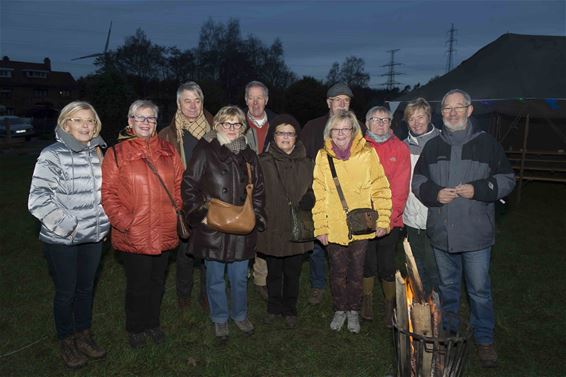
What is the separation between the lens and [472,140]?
3779 mm

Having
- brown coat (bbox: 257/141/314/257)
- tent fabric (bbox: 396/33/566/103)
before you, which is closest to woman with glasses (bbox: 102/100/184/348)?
brown coat (bbox: 257/141/314/257)

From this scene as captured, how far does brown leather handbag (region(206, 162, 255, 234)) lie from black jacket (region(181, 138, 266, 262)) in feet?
0.27

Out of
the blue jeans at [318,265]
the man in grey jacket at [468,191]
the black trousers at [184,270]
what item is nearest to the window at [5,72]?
the black trousers at [184,270]

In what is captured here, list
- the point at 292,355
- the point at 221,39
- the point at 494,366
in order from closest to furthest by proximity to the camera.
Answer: the point at 494,366, the point at 292,355, the point at 221,39

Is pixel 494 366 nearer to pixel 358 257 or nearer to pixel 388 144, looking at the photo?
pixel 358 257

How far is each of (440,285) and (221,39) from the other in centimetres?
6327

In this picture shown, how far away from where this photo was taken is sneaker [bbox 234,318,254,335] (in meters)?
4.54

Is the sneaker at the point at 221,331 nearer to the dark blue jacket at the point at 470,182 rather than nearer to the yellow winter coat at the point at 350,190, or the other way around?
the yellow winter coat at the point at 350,190

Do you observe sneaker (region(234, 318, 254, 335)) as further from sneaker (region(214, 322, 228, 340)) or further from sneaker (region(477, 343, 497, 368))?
sneaker (region(477, 343, 497, 368))

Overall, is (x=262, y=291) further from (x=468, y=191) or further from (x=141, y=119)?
(x=468, y=191)

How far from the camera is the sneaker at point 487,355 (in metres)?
3.96

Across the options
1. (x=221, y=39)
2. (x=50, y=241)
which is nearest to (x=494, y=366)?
(x=50, y=241)

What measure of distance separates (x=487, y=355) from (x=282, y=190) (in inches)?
90.4

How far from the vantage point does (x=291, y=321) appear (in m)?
4.75
